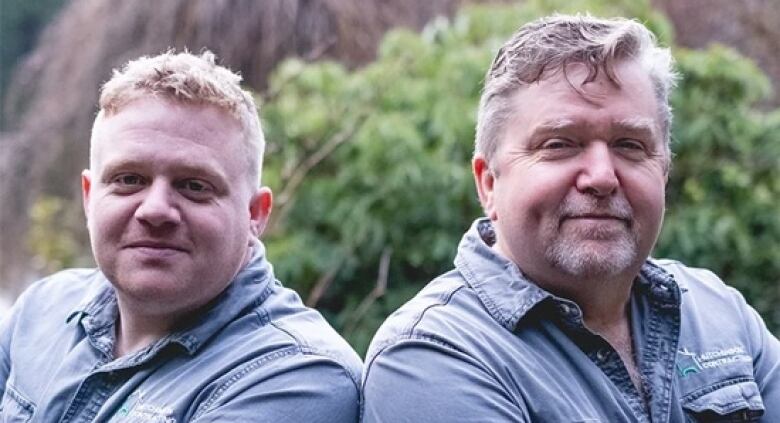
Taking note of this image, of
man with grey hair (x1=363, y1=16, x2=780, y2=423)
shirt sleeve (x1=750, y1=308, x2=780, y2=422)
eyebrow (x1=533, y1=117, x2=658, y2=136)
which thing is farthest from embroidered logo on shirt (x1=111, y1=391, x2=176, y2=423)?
shirt sleeve (x1=750, y1=308, x2=780, y2=422)

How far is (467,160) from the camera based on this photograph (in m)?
4.40

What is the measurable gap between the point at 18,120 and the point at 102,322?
5.19 meters

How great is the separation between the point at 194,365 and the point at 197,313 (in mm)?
138

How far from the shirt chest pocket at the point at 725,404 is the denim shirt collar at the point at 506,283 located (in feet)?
0.67

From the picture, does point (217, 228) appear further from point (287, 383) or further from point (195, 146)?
point (287, 383)

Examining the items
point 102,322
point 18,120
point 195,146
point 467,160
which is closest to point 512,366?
point 195,146

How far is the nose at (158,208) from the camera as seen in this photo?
2.40 metres

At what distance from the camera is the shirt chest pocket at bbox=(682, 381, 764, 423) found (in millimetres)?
2340

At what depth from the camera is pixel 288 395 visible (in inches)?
89.9

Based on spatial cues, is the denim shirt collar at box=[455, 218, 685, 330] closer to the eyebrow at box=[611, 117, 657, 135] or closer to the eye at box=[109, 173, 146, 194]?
the eyebrow at box=[611, 117, 657, 135]

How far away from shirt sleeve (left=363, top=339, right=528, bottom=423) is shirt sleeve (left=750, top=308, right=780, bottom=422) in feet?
1.98

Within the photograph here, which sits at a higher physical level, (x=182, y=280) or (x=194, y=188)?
(x=194, y=188)

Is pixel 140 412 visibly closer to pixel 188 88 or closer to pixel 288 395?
pixel 288 395

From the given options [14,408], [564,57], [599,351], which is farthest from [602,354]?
[14,408]
